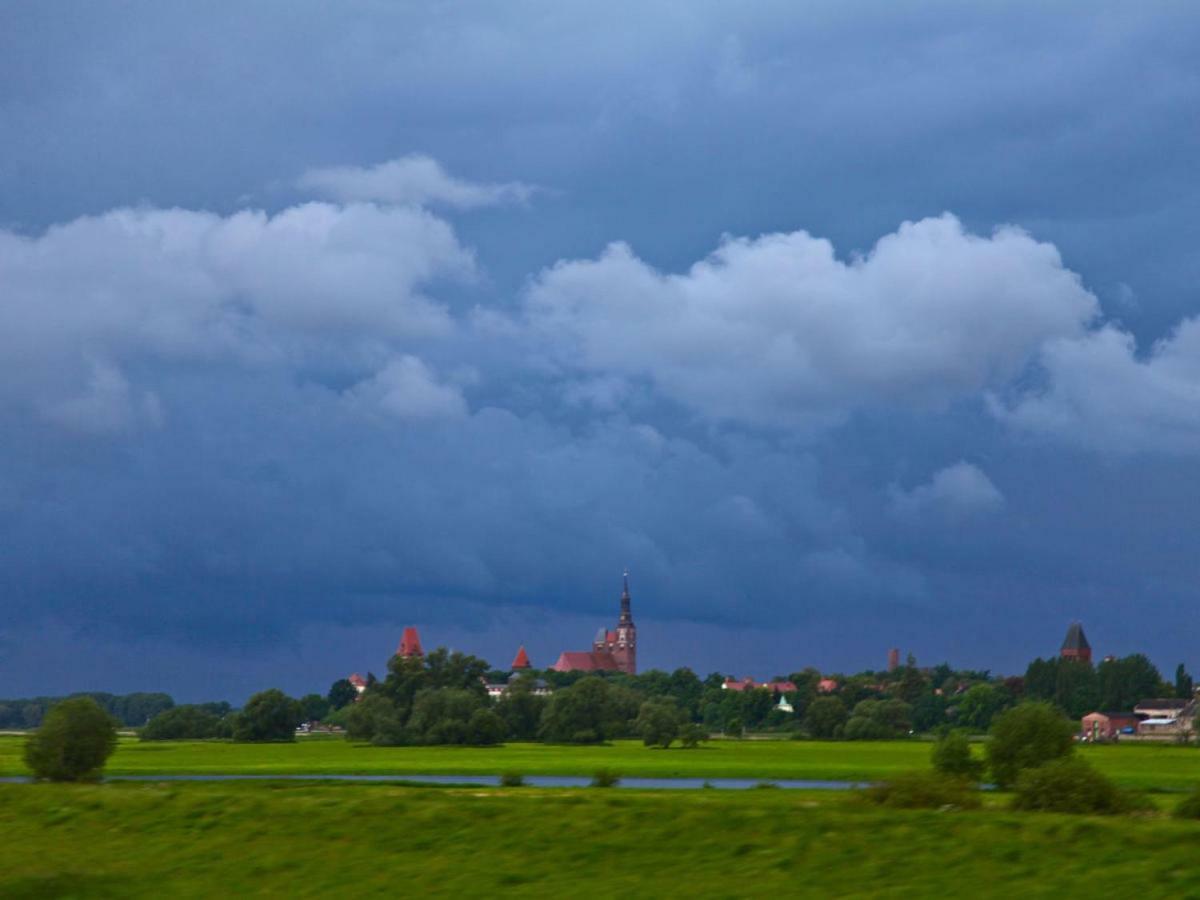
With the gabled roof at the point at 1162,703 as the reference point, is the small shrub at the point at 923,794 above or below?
below

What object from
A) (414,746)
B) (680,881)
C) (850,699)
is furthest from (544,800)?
(850,699)

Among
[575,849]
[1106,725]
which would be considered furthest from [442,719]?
[575,849]

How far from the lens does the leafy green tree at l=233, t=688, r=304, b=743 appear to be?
154 metres

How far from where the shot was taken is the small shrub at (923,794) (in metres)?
29.5

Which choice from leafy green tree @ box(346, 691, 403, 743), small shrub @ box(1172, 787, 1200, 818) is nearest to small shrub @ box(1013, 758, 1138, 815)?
small shrub @ box(1172, 787, 1200, 818)

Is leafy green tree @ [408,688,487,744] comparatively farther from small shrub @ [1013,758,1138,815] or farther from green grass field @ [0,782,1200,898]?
small shrub @ [1013,758,1138,815]

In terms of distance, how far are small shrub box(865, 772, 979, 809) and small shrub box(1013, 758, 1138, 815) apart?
1177 millimetres

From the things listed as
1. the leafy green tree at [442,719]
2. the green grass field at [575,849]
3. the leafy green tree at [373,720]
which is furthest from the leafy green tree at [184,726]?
the green grass field at [575,849]

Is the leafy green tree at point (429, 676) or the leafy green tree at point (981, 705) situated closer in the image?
the leafy green tree at point (429, 676)

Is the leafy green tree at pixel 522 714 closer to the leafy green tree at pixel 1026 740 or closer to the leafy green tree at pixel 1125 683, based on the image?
the leafy green tree at pixel 1125 683

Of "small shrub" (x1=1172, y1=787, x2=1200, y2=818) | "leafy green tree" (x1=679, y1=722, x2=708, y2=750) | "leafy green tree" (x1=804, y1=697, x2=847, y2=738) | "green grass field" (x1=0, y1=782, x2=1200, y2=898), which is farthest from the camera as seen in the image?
"leafy green tree" (x1=804, y1=697, x2=847, y2=738)

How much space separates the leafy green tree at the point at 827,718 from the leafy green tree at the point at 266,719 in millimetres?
59997

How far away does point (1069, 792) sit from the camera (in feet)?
98.7

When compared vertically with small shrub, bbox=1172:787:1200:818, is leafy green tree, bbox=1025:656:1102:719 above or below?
above
